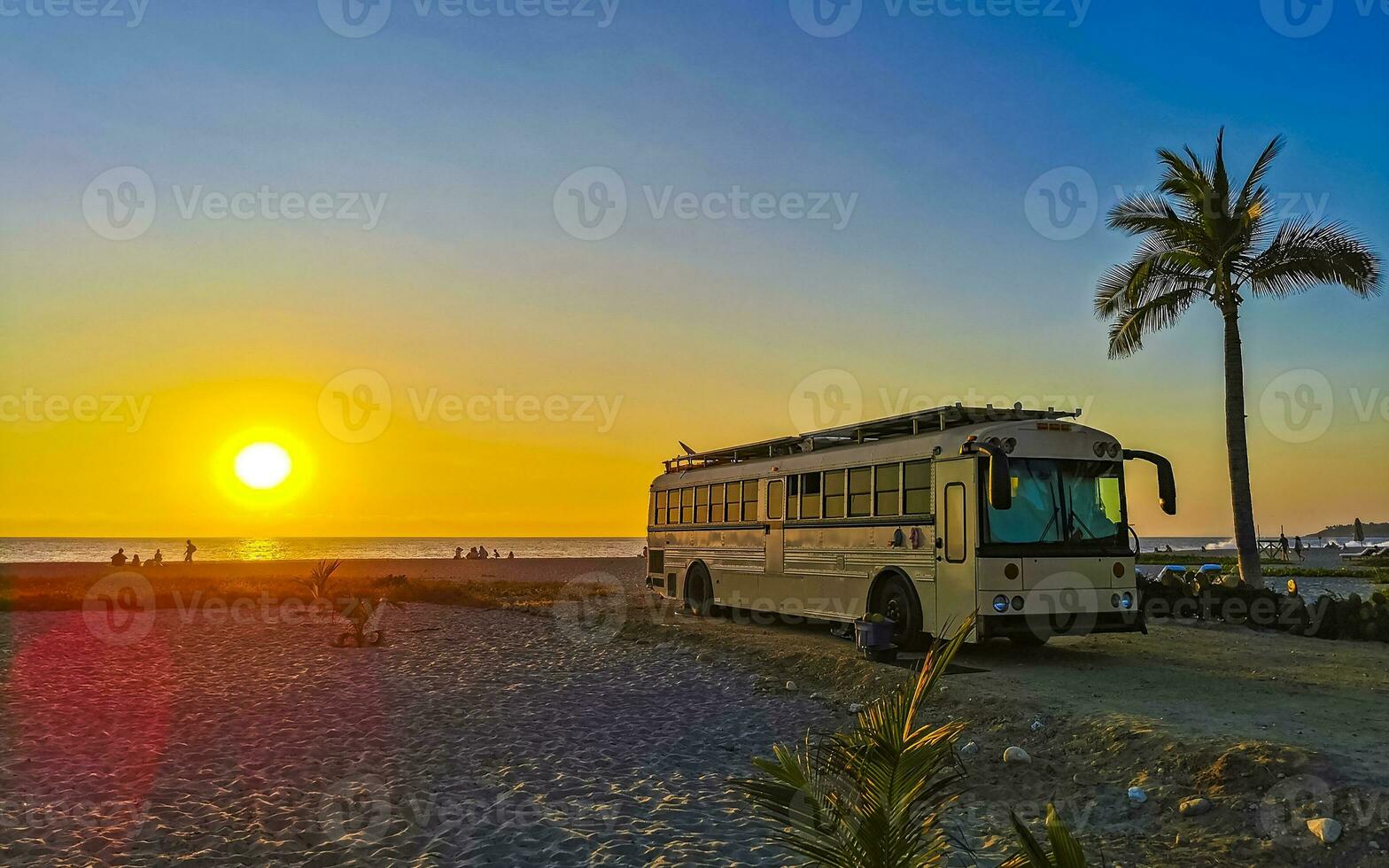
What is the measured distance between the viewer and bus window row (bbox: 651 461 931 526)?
16.3 meters

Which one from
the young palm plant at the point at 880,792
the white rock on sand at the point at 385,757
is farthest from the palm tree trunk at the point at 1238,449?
the young palm plant at the point at 880,792

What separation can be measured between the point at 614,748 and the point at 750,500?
1120 cm

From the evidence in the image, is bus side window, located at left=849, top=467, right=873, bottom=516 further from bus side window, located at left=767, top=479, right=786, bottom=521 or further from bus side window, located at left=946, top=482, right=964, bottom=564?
bus side window, located at left=767, top=479, right=786, bottom=521

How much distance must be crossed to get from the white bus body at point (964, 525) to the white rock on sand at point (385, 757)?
2.90 m

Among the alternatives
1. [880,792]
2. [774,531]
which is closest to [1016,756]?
[880,792]

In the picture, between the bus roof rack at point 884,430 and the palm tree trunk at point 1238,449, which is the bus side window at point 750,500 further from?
the palm tree trunk at point 1238,449

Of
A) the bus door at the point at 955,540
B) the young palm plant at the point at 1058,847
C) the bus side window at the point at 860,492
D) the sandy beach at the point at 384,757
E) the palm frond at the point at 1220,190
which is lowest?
the sandy beach at the point at 384,757

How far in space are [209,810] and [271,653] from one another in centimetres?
1103

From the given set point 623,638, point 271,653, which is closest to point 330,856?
point 271,653

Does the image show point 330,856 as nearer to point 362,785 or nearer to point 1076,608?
point 362,785

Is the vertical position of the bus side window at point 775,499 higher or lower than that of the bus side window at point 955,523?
higher

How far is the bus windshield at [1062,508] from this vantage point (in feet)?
48.2

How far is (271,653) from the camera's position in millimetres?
18609

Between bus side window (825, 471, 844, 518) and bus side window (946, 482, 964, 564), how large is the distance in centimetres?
315
